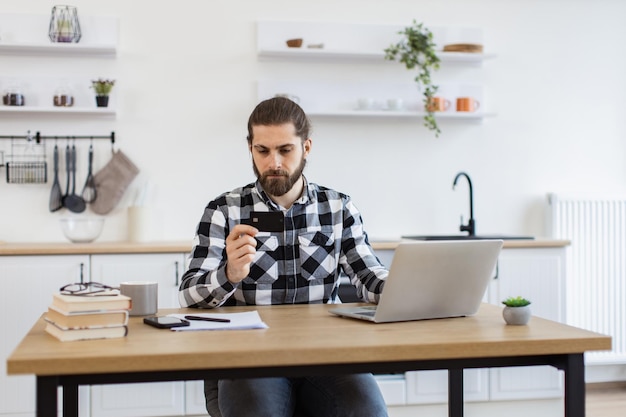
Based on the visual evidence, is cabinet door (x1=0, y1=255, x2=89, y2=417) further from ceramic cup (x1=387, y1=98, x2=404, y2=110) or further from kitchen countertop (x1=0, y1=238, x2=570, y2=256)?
ceramic cup (x1=387, y1=98, x2=404, y2=110)

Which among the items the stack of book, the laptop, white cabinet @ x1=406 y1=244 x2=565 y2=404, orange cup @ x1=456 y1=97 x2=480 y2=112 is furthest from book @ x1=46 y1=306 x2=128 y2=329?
orange cup @ x1=456 y1=97 x2=480 y2=112

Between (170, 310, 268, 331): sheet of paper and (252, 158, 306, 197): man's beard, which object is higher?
(252, 158, 306, 197): man's beard

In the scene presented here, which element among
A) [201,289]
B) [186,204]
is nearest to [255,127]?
[201,289]

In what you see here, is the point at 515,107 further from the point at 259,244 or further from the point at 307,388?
the point at 307,388

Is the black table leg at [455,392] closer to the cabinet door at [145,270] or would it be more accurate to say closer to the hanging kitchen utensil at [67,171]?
the cabinet door at [145,270]

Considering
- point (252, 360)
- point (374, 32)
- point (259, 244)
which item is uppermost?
point (374, 32)

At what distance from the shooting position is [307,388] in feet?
6.73

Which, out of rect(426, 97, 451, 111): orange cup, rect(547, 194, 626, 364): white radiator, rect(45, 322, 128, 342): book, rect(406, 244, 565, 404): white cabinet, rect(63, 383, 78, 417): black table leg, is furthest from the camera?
rect(547, 194, 626, 364): white radiator

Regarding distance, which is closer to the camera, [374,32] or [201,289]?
[201,289]

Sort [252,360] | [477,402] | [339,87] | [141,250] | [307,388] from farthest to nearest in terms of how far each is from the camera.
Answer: [339,87] → [477,402] → [141,250] → [307,388] → [252,360]

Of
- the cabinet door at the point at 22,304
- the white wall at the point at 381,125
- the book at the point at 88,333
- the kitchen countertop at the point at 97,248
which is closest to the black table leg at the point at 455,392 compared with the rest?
the book at the point at 88,333

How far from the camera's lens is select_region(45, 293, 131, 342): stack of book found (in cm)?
162

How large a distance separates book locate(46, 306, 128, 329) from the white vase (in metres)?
0.87

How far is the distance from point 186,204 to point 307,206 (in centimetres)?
184
